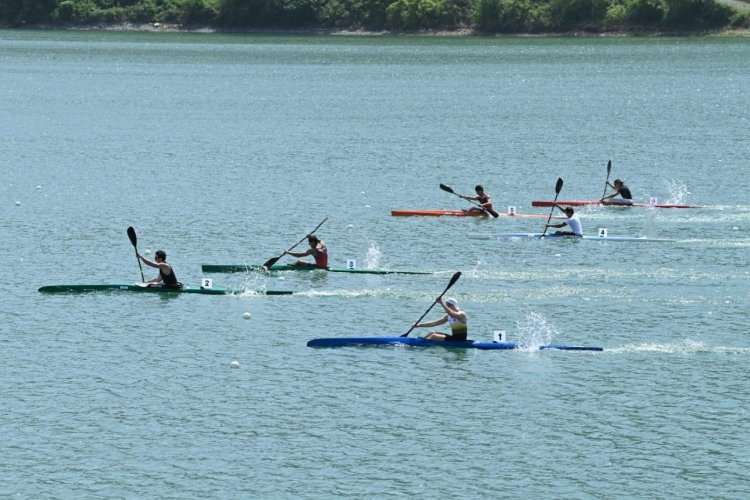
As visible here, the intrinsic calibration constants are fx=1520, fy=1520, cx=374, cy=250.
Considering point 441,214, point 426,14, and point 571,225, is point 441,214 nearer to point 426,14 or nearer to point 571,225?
point 571,225

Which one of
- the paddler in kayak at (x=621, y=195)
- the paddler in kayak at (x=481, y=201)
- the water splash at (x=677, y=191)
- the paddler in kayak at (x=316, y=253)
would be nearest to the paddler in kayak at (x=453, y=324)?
the paddler in kayak at (x=316, y=253)

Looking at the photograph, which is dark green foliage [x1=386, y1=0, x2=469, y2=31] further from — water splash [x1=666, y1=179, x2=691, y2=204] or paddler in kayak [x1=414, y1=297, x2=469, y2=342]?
paddler in kayak [x1=414, y1=297, x2=469, y2=342]

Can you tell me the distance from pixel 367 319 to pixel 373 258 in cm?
690

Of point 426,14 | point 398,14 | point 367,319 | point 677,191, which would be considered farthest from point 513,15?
point 367,319

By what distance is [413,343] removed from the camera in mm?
33250

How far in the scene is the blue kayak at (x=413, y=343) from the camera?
32.8 m

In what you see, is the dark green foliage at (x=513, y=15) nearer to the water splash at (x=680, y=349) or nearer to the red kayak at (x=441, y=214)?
the red kayak at (x=441, y=214)

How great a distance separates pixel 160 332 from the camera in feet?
115

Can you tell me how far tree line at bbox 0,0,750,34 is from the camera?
158 metres

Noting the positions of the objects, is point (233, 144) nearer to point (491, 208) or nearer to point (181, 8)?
point (491, 208)

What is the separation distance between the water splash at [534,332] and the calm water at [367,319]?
0.39 ft

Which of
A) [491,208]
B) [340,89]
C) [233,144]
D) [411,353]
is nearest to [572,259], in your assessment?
[491,208]

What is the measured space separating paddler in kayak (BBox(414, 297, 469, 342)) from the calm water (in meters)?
0.48

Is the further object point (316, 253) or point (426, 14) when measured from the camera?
point (426, 14)
